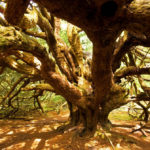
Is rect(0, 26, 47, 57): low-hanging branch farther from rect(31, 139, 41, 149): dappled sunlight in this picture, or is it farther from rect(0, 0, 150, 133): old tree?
rect(31, 139, 41, 149): dappled sunlight

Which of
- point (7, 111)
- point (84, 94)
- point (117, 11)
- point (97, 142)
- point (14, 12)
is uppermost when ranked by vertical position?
point (14, 12)

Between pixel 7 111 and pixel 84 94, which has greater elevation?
pixel 84 94

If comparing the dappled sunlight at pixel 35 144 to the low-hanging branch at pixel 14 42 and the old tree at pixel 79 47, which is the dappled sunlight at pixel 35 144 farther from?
the low-hanging branch at pixel 14 42

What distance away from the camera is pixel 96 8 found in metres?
1.11

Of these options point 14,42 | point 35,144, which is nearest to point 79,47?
point 14,42

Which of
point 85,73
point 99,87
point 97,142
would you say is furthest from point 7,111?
point 99,87

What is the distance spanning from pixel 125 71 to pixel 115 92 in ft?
2.74

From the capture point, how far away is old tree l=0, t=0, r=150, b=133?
1.16m

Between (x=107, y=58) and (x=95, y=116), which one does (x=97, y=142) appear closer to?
(x=95, y=116)

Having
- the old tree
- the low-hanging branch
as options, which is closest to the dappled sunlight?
the old tree

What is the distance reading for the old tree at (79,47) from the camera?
1.16 m

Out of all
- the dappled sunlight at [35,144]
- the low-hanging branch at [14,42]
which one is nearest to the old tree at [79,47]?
the low-hanging branch at [14,42]

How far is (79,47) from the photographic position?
470 cm

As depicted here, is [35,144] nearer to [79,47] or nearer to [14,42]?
[14,42]
